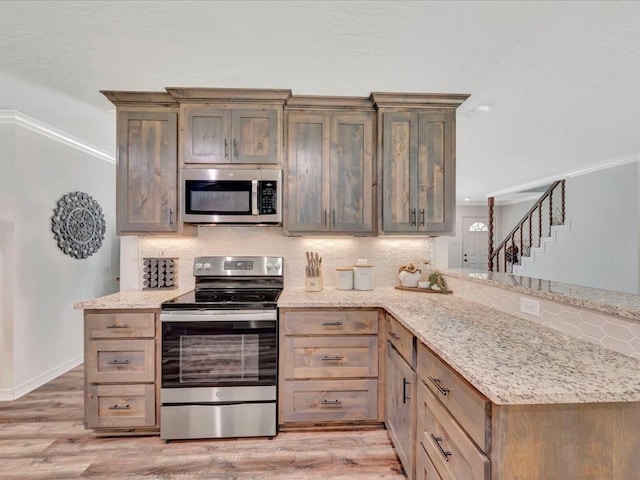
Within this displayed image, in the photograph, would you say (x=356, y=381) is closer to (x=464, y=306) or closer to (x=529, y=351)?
(x=464, y=306)

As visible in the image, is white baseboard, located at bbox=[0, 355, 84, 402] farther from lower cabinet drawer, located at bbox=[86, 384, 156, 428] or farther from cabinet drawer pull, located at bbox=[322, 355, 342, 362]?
cabinet drawer pull, located at bbox=[322, 355, 342, 362]

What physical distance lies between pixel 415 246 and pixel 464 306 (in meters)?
0.95

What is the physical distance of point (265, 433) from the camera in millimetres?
→ 2166

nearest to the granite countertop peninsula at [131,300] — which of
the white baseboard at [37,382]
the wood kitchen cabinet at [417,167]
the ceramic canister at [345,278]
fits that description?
the ceramic canister at [345,278]

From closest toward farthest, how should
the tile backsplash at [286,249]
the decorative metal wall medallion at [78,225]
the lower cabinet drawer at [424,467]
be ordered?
the lower cabinet drawer at [424,467], the tile backsplash at [286,249], the decorative metal wall medallion at [78,225]

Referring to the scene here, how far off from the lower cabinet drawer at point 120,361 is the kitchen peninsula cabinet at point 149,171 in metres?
0.88

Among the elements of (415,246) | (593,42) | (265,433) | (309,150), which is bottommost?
(265,433)

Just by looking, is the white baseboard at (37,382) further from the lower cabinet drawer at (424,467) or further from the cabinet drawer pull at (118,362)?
the lower cabinet drawer at (424,467)

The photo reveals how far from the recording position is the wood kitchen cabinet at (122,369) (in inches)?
84.7

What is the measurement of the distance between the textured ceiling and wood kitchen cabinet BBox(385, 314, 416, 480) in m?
1.69

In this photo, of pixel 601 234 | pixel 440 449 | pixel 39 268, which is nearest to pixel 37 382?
pixel 39 268

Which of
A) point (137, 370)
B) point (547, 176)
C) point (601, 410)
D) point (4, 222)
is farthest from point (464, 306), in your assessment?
point (547, 176)

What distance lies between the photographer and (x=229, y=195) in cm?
250

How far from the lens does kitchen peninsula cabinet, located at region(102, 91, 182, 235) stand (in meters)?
2.51
